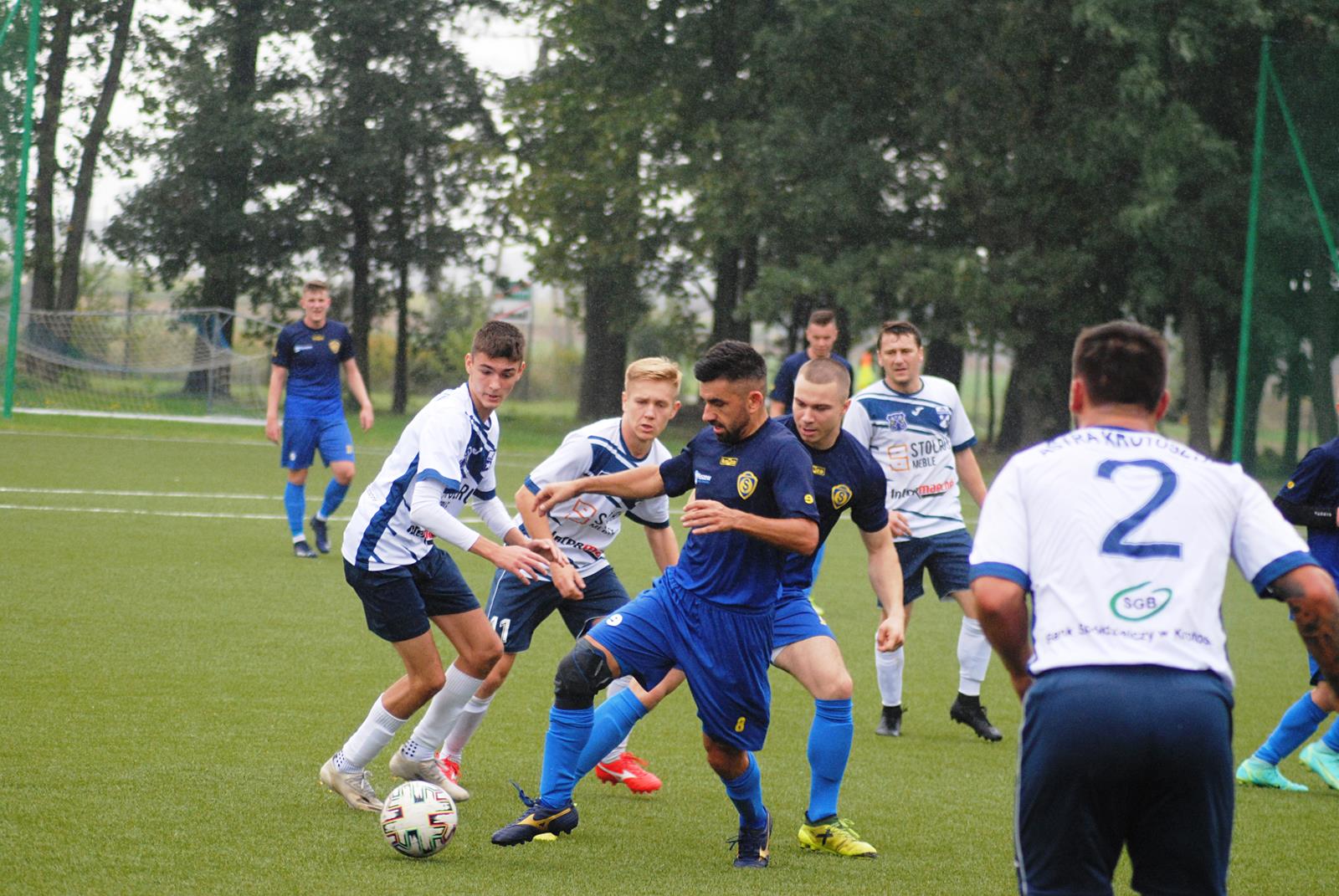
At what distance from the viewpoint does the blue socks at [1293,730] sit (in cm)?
628

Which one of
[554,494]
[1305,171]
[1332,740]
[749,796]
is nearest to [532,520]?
[554,494]

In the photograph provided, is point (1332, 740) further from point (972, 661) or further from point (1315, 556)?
point (972, 661)

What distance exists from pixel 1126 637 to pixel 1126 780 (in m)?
0.29

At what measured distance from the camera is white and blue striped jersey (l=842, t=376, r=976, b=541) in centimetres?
769

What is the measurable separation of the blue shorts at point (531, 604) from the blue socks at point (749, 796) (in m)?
1.27

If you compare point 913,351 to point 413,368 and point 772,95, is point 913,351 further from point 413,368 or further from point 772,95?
point 413,368

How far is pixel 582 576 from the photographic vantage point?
6109 millimetres

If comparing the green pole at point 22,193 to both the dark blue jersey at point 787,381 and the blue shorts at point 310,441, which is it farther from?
the dark blue jersey at point 787,381

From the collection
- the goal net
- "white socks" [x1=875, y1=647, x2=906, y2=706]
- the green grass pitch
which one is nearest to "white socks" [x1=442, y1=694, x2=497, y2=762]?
the green grass pitch

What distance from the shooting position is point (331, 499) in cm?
1212

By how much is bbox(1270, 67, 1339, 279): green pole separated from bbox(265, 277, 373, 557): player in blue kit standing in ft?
40.7

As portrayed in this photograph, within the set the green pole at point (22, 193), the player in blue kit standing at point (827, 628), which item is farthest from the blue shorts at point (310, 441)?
the green pole at point (22, 193)

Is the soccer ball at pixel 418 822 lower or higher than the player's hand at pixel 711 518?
lower

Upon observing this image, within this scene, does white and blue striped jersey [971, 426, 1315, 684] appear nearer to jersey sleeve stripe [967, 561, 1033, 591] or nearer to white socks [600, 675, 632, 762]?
jersey sleeve stripe [967, 561, 1033, 591]
